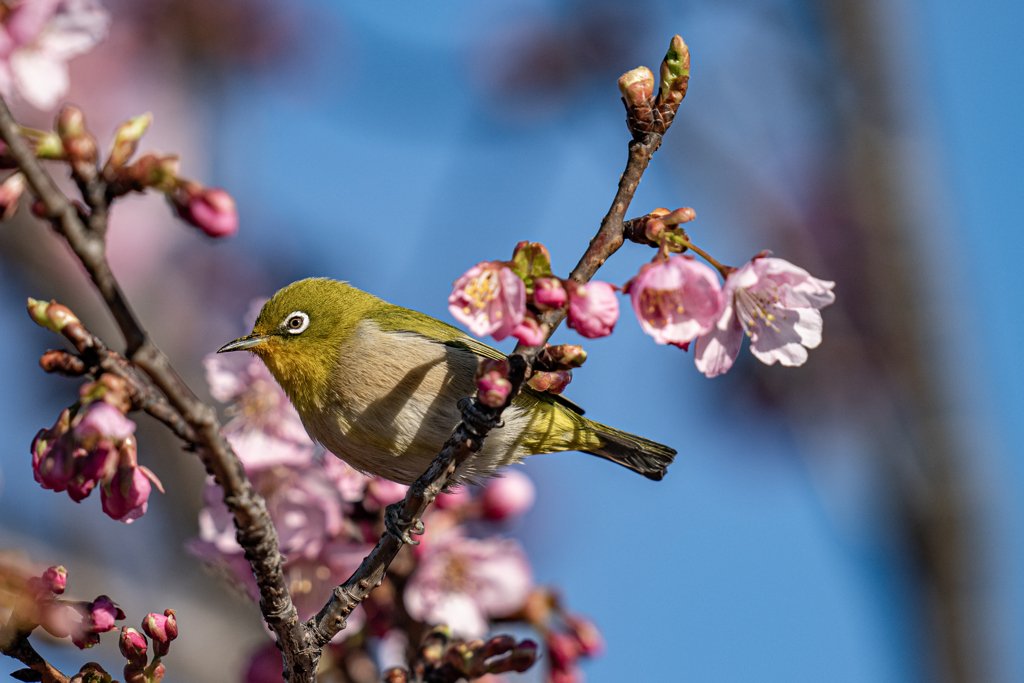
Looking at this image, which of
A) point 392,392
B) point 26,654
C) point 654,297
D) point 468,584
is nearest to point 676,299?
point 654,297

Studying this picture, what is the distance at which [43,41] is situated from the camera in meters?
2.11

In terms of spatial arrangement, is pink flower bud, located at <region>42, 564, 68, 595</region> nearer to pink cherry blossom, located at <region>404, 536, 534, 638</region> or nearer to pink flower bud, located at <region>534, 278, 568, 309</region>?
pink flower bud, located at <region>534, 278, 568, 309</region>

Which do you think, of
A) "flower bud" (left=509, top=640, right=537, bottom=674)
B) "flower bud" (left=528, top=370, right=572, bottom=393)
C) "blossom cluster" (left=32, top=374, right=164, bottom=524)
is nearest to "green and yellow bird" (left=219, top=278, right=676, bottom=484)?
"flower bud" (left=509, top=640, right=537, bottom=674)

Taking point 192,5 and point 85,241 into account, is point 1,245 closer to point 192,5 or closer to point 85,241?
point 192,5

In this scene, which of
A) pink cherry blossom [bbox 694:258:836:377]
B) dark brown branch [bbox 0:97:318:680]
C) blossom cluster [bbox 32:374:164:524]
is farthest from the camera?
pink cherry blossom [bbox 694:258:836:377]

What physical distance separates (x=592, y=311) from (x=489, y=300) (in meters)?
0.27

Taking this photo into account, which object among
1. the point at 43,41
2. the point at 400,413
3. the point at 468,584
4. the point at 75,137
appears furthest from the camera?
the point at 468,584

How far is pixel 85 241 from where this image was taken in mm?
1682

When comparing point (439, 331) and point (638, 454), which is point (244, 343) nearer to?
point (439, 331)

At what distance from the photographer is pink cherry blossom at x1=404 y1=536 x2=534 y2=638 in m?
3.65

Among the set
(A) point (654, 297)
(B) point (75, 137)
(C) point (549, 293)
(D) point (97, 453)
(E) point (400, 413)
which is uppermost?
(A) point (654, 297)

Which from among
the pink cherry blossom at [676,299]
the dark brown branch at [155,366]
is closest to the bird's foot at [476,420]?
the pink cherry blossom at [676,299]

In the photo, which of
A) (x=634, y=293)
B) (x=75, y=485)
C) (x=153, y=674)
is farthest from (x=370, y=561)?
(x=634, y=293)

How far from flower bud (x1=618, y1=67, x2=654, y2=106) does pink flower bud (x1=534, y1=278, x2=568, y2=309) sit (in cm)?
58
